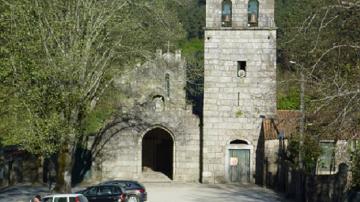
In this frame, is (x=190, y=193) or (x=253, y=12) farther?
(x=253, y=12)

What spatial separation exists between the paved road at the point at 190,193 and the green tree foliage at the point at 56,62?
500 cm

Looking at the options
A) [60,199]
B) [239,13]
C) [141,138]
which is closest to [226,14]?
[239,13]

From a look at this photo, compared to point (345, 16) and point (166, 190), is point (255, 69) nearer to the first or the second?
point (166, 190)

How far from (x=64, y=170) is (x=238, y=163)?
44.7ft

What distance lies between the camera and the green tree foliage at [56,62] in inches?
1192

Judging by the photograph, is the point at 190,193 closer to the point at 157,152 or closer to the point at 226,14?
the point at 226,14

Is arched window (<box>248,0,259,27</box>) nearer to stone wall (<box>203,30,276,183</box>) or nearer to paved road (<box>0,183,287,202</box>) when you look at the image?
stone wall (<box>203,30,276,183</box>)

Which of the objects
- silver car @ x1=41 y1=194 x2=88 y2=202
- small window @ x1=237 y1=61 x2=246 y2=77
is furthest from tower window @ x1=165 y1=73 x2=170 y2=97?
silver car @ x1=41 y1=194 x2=88 y2=202

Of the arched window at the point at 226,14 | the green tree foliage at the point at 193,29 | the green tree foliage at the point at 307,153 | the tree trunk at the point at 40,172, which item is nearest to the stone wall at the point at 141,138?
the tree trunk at the point at 40,172

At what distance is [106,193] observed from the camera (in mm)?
32312

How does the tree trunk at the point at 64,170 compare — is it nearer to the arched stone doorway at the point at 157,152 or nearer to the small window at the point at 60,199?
the small window at the point at 60,199

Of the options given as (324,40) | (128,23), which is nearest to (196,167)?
(128,23)

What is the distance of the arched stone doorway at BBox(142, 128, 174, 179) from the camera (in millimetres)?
50500

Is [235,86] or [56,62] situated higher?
[56,62]
